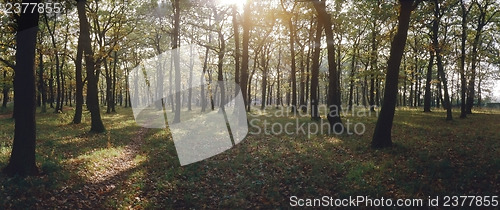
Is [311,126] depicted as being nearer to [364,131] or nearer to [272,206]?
[364,131]

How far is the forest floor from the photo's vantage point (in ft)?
25.5

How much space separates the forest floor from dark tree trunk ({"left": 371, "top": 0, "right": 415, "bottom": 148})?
69 cm

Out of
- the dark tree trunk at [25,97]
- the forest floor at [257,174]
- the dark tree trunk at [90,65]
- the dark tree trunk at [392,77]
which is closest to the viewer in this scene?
the forest floor at [257,174]

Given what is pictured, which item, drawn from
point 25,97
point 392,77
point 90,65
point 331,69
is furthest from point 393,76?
point 90,65

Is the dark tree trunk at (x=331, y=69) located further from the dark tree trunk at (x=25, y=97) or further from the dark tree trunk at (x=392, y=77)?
the dark tree trunk at (x=25, y=97)

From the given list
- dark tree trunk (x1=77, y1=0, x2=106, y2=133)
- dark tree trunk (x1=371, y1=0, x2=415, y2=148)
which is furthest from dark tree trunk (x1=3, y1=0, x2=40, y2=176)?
dark tree trunk (x1=371, y1=0, x2=415, y2=148)

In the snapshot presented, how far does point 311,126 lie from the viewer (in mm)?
18812

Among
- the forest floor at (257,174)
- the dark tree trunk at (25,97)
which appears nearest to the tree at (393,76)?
the forest floor at (257,174)

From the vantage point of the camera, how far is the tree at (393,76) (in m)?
10.8

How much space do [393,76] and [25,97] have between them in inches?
506

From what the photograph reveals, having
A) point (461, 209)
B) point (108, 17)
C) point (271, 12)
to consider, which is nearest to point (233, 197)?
point (461, 209)

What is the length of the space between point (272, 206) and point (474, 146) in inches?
351

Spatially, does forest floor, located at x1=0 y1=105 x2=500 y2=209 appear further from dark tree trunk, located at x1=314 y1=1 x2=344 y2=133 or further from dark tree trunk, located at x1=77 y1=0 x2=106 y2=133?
dark tree trunk, located at x1=77 y1=0 x2=106 y2=133

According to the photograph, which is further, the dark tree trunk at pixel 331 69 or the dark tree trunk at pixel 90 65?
the dark tree trunk at pixel 90 65
